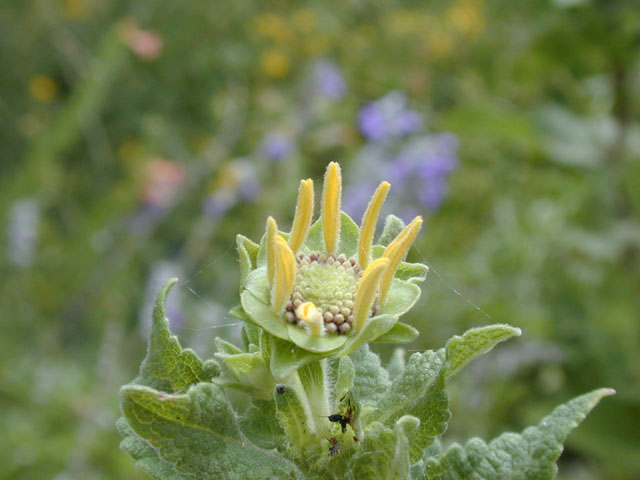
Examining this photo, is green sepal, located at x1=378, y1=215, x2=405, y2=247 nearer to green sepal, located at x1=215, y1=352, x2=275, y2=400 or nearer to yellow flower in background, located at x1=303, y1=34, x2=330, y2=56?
green sepal, located at x1=215, y1=352, x2=275, y2=400

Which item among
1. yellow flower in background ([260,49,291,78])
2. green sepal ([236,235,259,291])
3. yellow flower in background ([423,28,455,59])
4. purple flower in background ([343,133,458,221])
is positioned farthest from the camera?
yellow flower in background ([423,28,455,59])

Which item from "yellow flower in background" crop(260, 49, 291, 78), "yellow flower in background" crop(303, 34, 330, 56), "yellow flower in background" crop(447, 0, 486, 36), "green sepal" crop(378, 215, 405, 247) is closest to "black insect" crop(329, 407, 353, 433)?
"green sepal" crop(378, 215, 405, 247)

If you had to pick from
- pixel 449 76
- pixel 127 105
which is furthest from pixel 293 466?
pixel 449 76

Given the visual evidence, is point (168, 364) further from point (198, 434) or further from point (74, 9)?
point (74, 9)

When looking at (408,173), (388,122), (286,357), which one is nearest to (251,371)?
(286,357)

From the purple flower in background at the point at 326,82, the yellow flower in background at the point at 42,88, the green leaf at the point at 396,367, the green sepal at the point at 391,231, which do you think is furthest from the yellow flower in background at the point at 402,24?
the green sepal at the point at 391,231

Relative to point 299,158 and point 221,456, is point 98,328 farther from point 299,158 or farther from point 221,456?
point 221,456

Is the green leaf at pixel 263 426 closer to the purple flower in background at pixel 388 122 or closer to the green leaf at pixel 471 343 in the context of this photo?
the green leaf at pixel 471 343
